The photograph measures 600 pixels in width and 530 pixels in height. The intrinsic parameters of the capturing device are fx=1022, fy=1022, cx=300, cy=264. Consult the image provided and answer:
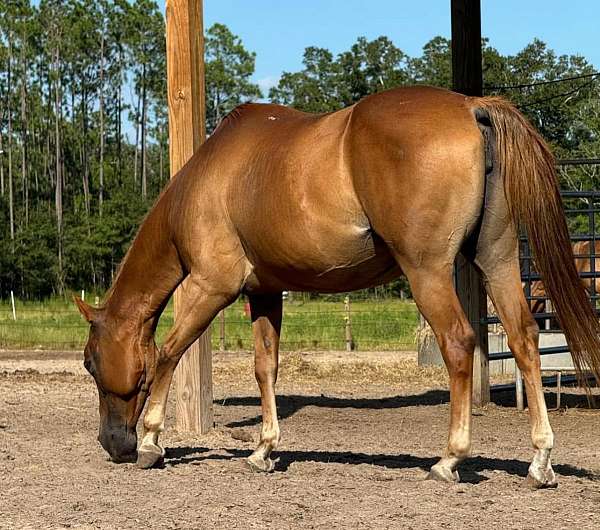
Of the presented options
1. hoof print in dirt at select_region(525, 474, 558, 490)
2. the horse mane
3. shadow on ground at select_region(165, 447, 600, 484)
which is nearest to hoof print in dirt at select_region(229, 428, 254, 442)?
shadow on ground at select_region(165, 447, 600, 484)

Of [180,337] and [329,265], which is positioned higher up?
[329,265]

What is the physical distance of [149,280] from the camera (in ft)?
19.4

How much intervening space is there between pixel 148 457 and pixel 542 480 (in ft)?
7.15

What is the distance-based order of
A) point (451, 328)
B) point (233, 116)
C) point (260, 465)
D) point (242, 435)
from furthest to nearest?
point (242, 435) < point (233, 116) < point (260, 465) < point (451, 328)

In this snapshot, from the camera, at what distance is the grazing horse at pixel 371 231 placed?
190 inches

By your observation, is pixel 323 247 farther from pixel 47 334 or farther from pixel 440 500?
pixel 47 334

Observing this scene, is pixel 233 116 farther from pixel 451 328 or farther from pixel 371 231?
pixel 451 328

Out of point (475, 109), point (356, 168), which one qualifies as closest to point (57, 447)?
point (356, 168)

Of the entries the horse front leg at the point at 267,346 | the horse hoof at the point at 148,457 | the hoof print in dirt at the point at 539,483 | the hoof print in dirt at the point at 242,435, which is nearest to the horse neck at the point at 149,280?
the horse front leg at the point at 267,346

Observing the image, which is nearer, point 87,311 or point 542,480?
point 542,480

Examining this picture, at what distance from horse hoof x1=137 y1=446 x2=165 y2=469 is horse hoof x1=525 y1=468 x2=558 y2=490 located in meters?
2.07

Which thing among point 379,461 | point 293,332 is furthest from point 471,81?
point 293,332

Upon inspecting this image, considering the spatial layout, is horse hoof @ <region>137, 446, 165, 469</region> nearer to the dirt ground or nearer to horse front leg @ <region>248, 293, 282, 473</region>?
the dirt ground

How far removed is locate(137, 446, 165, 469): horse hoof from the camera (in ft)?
18.8
